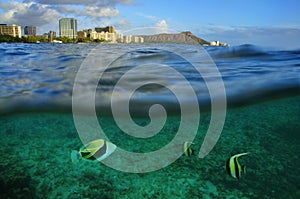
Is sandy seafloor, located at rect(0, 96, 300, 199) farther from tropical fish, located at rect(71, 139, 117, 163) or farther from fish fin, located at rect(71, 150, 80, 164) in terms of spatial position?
tropical fish, located at rect(71, 139, 117, 163)

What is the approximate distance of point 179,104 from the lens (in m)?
7.86

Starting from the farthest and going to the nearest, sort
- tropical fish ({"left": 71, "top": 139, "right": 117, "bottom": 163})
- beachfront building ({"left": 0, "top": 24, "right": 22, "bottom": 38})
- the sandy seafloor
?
beachfront building ({"left": 0, "top": 24, "right": 22, "bottom": 38}) → the sandy seafloor → tropical fish ({"left": 71, "top": 139, "right": 117, "bottom": 163})

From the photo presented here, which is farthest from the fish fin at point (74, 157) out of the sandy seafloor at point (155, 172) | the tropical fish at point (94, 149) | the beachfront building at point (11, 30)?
the beachfront building at point (11, 30)

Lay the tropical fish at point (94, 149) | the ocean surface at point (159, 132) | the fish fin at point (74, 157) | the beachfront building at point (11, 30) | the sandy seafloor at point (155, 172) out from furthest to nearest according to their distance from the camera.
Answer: the beachfront building at point (11, 30) < the fish fin at point (74, 157) < the ocean surface at point (159, 132) < the sandy seafloor at point (155, 172) < the tropical fish at point (94, 149)

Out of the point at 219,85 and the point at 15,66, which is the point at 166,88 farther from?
the point at 15,66

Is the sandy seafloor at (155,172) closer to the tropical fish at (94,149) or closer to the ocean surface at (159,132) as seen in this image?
the ocean surface at (159,132)

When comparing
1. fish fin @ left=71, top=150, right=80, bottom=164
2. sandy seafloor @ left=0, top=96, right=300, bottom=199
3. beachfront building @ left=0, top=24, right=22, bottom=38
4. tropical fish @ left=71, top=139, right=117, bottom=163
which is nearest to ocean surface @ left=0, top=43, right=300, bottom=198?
sandy seafloor @ left=0, top=96, right=300, bottom=199

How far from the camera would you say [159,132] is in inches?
275

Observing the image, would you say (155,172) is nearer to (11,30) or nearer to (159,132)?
(159,132)

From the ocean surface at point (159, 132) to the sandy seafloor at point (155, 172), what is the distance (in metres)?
0.02

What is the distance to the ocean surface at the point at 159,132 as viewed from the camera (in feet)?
13.2

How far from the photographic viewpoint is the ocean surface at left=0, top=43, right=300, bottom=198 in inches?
159

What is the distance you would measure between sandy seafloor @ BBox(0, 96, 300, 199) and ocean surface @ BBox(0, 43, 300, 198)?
0.02 metres

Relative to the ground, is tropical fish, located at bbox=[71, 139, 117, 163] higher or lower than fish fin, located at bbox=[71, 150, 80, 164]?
higher
